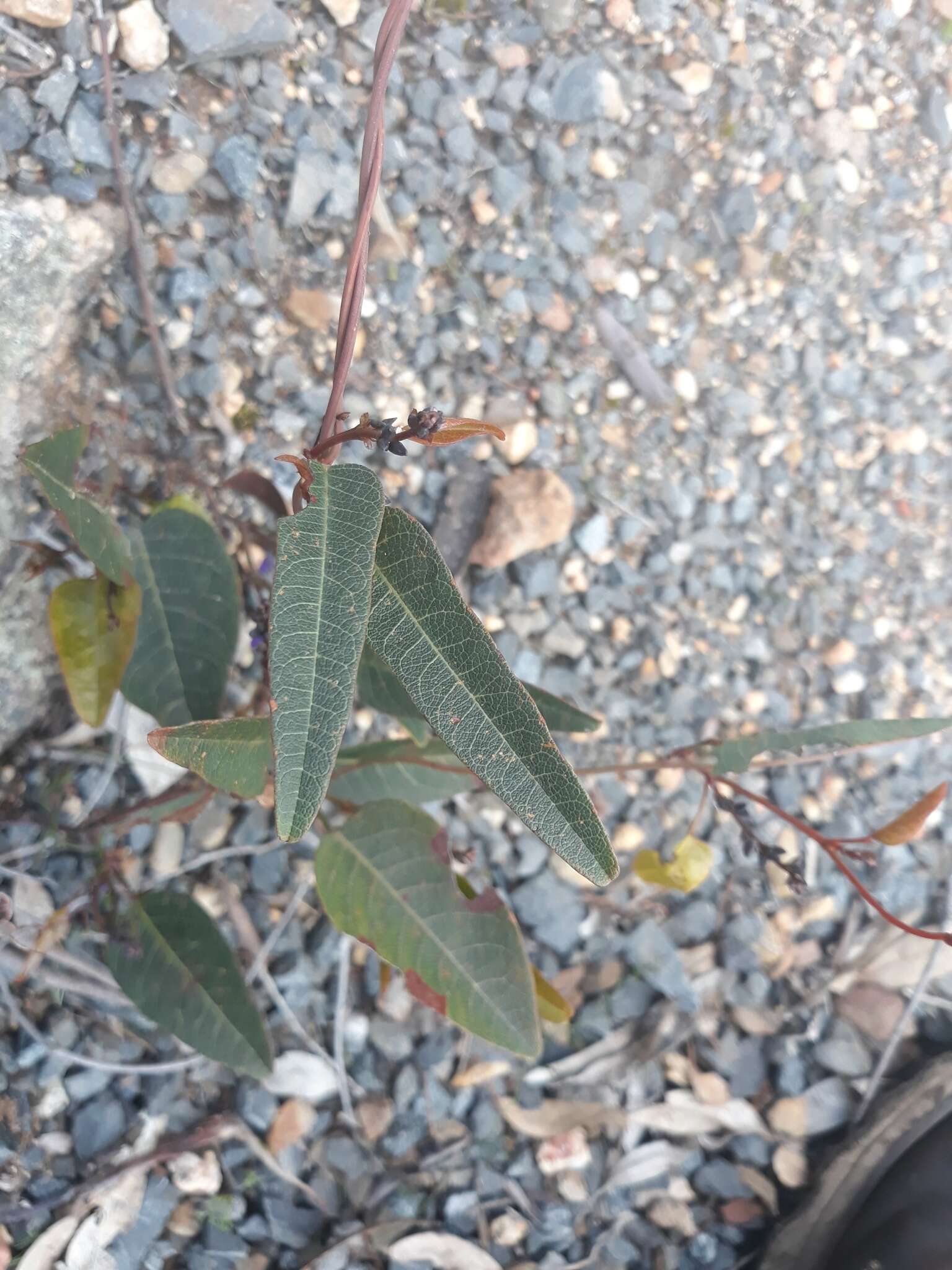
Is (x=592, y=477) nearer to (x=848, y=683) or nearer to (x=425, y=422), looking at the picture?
(x=848, y=683)

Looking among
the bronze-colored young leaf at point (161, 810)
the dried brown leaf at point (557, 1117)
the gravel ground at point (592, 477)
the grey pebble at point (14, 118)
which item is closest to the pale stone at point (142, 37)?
the gravel ground at point (592, 477)

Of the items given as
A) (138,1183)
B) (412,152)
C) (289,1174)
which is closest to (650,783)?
(289,1174)

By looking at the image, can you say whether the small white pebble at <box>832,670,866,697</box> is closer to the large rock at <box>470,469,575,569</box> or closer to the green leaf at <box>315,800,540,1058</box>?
the large rock at <box>470,469,575,569</box>

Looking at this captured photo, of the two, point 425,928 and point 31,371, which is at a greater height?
point 31,371

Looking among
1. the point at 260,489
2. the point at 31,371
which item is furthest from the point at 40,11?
the point at 260,489

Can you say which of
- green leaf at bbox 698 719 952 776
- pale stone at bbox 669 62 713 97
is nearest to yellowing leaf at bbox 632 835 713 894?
green leaf at bbox 698 719 952 776

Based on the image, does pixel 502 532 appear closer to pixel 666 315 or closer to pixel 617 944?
pixel 666 315

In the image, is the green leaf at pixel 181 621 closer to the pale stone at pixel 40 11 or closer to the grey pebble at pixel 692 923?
the pale stone at pixel 40 11

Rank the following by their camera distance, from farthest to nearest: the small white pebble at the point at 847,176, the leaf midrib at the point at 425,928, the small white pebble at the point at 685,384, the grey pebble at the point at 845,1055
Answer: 1. the small white pebble at the point at 847,176
2. the small white pebble at the point at 685,384
3. the grey pebble at the point at 845,1055
4. the leaf midrib at the point at 425,928
